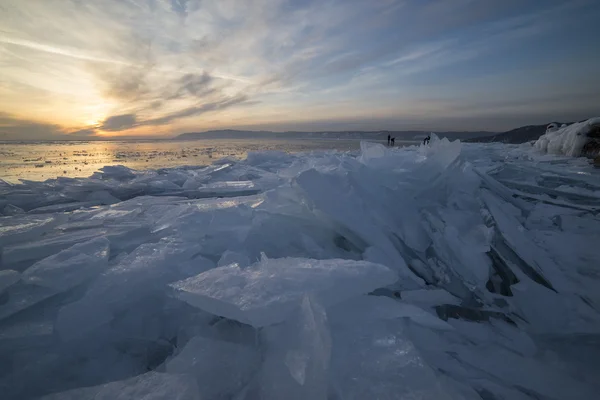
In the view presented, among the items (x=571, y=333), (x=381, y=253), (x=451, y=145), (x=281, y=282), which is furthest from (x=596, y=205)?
(x=281, y=282)

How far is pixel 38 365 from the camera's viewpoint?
1195mm

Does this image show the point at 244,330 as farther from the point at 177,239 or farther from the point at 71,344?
the point at 177,239

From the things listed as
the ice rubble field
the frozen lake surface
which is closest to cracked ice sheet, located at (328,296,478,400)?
the ice rubble field

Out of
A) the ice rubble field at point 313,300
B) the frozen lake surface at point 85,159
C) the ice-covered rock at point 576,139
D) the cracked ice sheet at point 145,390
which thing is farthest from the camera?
the ice-covered rock at point 576,139

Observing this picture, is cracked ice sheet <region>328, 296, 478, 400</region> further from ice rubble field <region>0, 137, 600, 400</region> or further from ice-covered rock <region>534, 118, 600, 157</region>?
ice-covered rock <region>534, 118, 600, 157</region>

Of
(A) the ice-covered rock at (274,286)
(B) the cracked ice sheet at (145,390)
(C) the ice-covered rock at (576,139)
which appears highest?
(C) the ice-covered rock at (576,139)

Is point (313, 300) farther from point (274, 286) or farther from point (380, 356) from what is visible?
point (380, 356)

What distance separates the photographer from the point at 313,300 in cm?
118

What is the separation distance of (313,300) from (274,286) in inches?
8.0

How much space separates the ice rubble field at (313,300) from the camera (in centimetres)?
111

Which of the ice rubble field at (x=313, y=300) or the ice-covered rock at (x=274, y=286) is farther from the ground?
the ice-covered rock at (x=274, y=286)

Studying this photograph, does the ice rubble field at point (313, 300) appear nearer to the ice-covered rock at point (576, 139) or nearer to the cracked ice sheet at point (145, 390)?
the cracked ice sheet at point (145, 390)

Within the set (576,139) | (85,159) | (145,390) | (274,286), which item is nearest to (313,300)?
(274,286)

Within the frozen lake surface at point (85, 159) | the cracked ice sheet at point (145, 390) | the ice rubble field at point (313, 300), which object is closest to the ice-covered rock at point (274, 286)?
the ice rubble field at point (313, 300)
